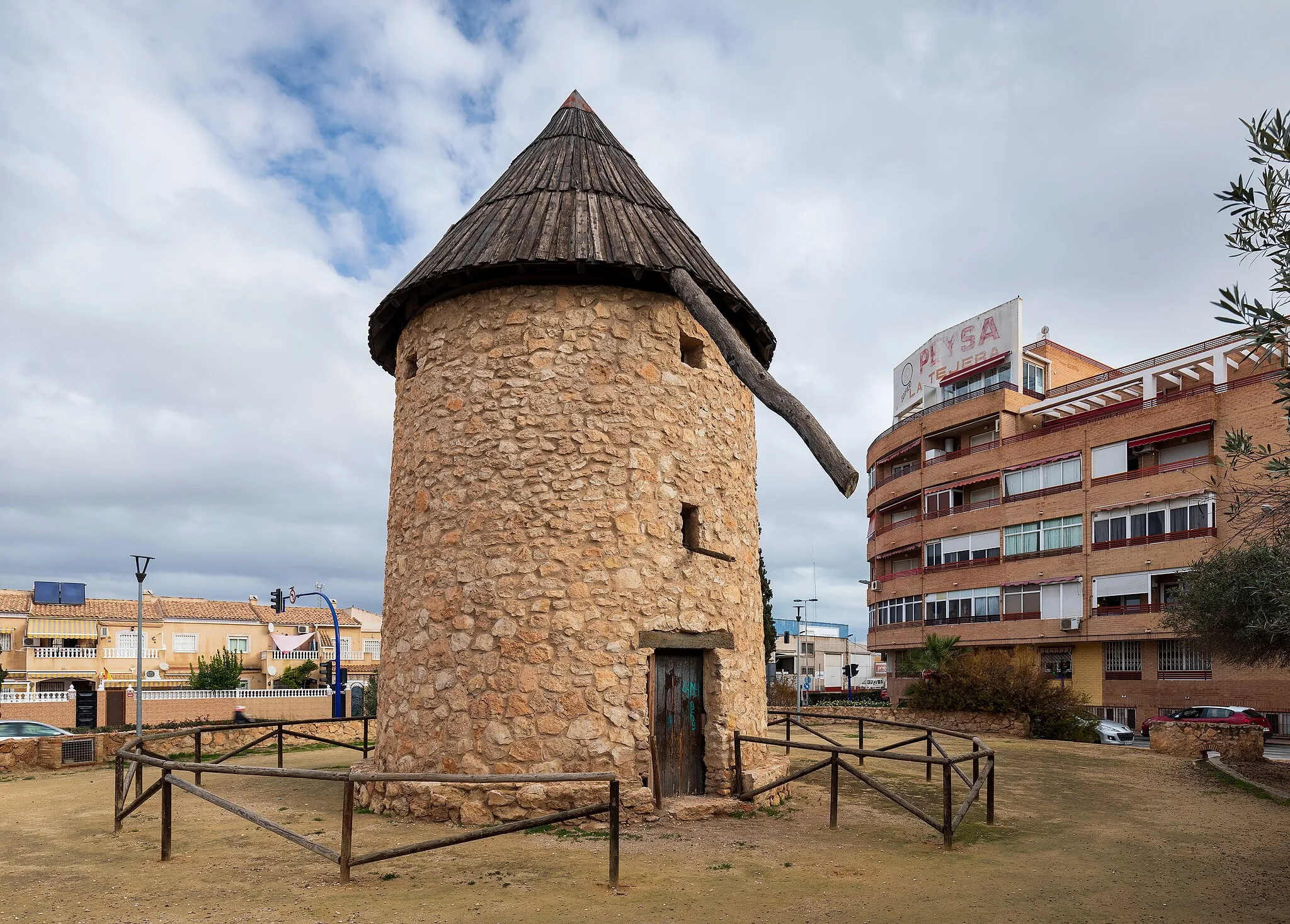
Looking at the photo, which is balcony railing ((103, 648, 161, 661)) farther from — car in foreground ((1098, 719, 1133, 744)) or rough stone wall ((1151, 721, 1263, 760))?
rough stone wall ((1151, 721, 1263, 760))

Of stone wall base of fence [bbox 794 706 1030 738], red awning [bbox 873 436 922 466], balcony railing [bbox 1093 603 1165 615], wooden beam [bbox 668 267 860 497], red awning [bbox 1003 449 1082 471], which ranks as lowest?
stone wall base of fence [bbox 794 706 1030 738]

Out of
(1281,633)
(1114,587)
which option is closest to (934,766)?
(1281,633)

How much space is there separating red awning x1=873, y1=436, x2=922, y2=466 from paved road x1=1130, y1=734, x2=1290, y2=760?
15.0m

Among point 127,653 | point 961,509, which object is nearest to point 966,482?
point 961,509

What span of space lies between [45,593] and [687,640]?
53.7 meters

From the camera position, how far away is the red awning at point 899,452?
136ft

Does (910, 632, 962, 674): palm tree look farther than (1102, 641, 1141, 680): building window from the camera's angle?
No

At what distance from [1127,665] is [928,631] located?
27.4 feet

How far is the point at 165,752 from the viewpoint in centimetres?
1700

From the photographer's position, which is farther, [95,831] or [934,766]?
[934,766]

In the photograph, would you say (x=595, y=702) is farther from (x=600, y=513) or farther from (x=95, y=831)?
(x=95, y=831)

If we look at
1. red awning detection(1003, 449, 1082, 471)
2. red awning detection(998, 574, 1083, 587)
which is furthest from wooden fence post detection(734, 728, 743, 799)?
red awning detection(1003, 449, 1082, 471)

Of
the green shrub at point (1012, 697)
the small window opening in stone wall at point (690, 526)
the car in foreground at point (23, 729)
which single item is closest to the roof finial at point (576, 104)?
the small window opening in stone wall at point (690, 526)

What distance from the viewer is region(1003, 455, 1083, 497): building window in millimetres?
34562
